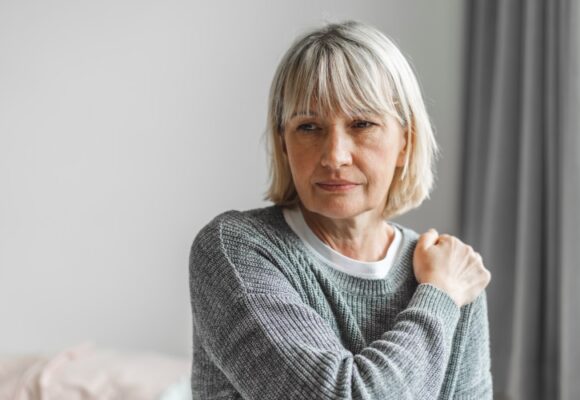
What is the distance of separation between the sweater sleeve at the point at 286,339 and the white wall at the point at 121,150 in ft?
4.53

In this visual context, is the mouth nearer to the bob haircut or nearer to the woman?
the woman

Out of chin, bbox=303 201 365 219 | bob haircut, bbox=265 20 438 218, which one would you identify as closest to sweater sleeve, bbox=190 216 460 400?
chin, bbox=303 201 365 219

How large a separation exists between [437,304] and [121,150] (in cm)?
157

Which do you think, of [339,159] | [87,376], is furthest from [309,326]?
[87,376]

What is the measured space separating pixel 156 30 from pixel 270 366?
5.68 ft

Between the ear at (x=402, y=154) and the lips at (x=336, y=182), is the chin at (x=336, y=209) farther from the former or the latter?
the ear at (x=402, y=154)

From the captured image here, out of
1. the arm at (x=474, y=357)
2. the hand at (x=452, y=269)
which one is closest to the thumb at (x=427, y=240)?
the hand at (x=452, y=269)

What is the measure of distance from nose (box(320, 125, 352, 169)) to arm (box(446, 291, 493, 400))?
14.2 inches

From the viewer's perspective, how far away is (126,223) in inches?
99.4

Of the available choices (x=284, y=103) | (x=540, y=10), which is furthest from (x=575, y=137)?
(x=284, y=103)

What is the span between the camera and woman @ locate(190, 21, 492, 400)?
1.05 metres

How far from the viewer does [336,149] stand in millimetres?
1184

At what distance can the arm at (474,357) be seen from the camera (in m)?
1.33

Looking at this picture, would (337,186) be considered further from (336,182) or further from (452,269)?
(452,269)
